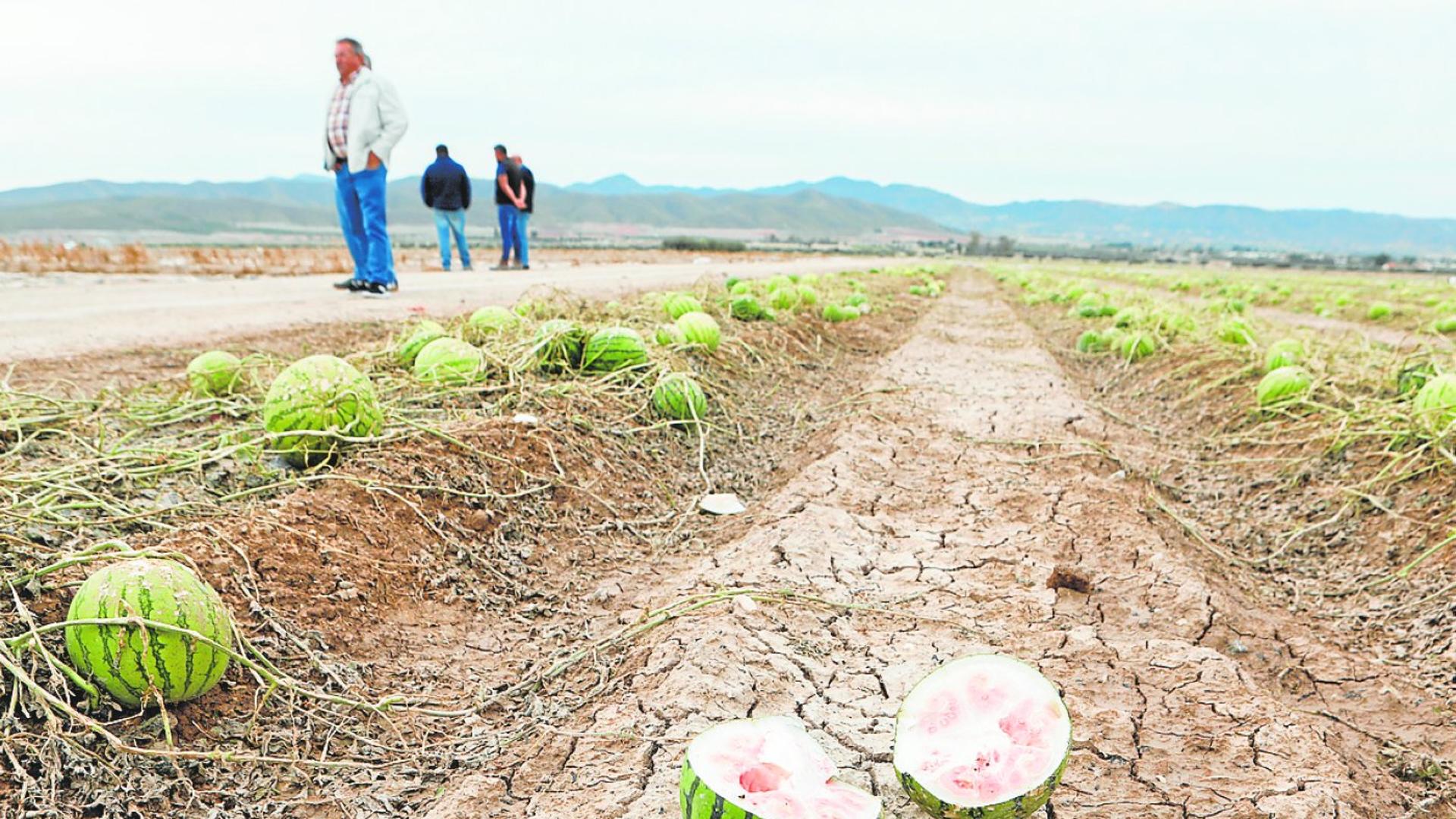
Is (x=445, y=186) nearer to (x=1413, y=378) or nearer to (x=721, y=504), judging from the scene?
(x=721, y=504)

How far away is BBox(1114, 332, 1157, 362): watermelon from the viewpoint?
8227mm

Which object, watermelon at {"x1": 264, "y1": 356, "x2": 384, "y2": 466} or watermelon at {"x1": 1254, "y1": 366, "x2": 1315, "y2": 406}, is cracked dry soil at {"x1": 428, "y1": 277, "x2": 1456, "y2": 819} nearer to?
watermelon at {"x1": 264, "y1": 356, "x2": 384, "y2": 466}

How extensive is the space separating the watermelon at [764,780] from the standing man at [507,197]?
1397cm

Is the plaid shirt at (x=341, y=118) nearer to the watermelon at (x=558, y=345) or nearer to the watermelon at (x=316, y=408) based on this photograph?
the watermelon at (x=558, y=345)

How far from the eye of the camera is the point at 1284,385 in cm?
538

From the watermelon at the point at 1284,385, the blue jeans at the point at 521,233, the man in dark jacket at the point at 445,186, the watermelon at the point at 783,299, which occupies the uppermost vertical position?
the man in dark jacket at the point at 445,186

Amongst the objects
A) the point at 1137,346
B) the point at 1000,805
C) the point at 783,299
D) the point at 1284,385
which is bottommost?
the point at 1000,805

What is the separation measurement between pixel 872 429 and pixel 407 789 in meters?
3.50

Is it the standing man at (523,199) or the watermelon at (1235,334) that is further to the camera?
the standing man at (523,199)

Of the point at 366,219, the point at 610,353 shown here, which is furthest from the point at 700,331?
the point at 366,219

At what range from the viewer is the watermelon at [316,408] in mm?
3281

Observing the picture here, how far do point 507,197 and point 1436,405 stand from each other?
13.4 meters

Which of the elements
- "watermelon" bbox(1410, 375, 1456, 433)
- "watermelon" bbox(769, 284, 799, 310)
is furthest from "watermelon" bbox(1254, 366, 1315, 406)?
"watermelon" bbox(769, 284, 799, 310)

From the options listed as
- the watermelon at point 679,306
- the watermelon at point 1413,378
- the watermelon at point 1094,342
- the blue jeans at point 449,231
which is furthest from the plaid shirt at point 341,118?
the watermelon at point 1413,378
